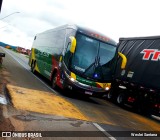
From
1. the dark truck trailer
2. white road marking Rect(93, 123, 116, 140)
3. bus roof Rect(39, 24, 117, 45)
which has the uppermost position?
bus roof Rect(39, 24, 117, 45)

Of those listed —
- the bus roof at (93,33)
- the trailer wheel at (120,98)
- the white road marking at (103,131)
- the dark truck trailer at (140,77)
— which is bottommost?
the trailer wheel at (120,98)

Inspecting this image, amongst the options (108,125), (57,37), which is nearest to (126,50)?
(57,37)

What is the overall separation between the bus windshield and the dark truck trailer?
74.1 inches

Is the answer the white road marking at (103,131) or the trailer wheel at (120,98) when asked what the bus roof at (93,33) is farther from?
the white road marking at (103,131)

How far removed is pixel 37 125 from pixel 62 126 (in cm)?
77

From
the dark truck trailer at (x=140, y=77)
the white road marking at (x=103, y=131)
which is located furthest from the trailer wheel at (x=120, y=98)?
the white road marking at (x=103, y=131)

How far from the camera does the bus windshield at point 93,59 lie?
14883 mm

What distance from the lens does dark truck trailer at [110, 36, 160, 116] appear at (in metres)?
15.5

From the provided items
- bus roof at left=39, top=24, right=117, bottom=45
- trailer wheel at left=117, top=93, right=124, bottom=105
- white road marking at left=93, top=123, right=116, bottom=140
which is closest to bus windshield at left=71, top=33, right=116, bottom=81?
bus roof at left=39, top=24, right=117, bottom=45

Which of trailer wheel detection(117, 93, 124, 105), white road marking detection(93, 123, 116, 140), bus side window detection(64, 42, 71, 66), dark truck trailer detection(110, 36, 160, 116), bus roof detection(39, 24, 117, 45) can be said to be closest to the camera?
white road marking detection(93, 123, 116, 140)

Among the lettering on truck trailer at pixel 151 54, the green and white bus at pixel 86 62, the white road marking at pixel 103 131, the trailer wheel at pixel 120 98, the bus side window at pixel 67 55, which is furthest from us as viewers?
the trailer wheel at pixel 120 98

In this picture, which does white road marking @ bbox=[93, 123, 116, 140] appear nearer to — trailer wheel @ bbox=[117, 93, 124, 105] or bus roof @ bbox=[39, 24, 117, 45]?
bus roof @ bbox=[39, 24, 117, 45]

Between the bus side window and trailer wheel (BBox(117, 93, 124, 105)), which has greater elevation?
the bus side window

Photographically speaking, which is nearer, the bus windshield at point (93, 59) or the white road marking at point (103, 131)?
the white road marking at point (103, 131)
